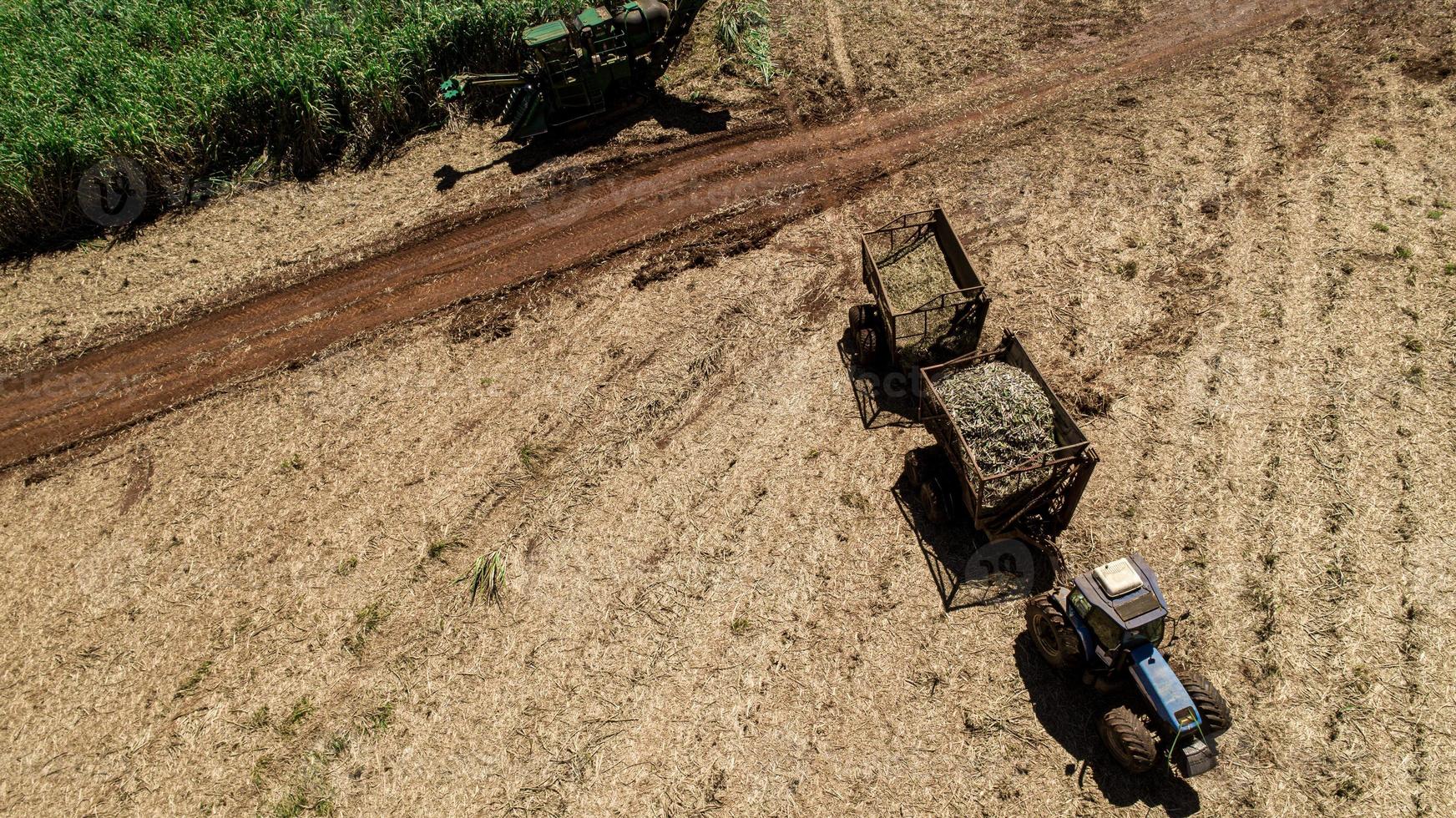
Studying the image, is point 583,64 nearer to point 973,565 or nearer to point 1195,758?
point 973,565

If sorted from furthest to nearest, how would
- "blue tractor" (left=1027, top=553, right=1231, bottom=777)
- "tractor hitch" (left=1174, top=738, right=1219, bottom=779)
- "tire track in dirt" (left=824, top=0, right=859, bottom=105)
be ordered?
"tire track in dirt" (left=824, top=0, right=859, bottom=105), "blue tractor" (left=1027, top=553, right=1231, bottom=777), "tractor hitch" (left=1174, top=738, right=1219, bottom=779)

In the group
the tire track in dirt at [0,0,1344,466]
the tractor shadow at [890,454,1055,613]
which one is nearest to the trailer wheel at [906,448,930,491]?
the tractor shadow at [890,454,1055,613]

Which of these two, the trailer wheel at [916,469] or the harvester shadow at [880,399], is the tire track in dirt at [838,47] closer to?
the harvester shadow at [880,399]

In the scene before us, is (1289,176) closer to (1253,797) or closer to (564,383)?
(1253,797)

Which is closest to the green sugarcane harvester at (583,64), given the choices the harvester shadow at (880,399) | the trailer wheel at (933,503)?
the harvester shadow at (880,399)

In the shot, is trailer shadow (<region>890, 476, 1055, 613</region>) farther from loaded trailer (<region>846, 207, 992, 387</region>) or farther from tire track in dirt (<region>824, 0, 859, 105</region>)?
tire track in dirt (<region>824, 0, 859, 105</region>)

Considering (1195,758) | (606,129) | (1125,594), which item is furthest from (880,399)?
(606,129)

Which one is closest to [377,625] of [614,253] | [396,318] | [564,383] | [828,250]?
[564,383]
